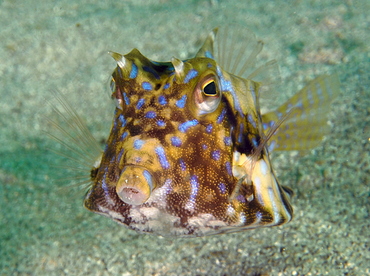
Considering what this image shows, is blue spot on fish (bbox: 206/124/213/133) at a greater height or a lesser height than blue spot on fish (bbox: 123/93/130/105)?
lesser

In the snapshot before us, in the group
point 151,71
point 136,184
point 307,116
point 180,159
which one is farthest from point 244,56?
point 136,184

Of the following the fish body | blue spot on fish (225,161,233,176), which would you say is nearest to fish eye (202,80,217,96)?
the fish body

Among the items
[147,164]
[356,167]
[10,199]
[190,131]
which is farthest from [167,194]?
[10,199]

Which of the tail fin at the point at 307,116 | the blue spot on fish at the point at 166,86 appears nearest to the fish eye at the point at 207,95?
the blue spot on fish at the point at 166,86

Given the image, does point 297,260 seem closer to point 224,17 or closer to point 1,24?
point 224,17

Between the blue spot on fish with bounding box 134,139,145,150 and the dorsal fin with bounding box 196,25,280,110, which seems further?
the dorsal fin with bounding box 196,25,280,110

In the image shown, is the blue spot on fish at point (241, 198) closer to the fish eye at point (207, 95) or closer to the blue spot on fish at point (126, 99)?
the fish eye at point (207, 95)

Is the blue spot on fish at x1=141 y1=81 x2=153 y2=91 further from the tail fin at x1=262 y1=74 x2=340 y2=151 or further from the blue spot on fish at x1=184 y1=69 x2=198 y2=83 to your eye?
the tail fin at x1=262 y1=74 x2=340 y2=151

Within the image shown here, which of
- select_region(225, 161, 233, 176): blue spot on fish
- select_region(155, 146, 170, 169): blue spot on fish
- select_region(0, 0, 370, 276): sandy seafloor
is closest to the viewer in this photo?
select_region(155, 146, 170, 169): blue spot on fish
